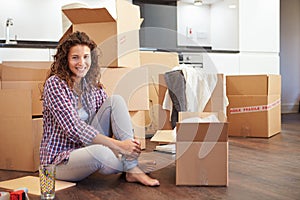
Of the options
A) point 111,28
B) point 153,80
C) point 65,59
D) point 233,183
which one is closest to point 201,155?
point 233,183

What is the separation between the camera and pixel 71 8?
8.24 ft

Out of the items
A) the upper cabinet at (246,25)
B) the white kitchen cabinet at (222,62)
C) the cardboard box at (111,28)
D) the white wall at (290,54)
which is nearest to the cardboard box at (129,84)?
the cardboard box at (111,28)

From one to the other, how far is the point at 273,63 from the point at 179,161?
3.52 meters

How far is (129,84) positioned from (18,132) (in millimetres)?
801

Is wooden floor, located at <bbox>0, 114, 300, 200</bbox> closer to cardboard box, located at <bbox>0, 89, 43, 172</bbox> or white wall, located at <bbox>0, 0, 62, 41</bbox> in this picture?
cardboard box, located at <bbox>0, 89, 43, 172</bbox>

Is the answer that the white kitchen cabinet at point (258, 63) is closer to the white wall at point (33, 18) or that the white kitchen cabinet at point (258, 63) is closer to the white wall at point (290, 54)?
the white wall at point (290, 54)

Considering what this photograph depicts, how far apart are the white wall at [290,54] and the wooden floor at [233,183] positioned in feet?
11.6

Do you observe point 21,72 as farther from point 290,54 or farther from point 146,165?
point 290,54

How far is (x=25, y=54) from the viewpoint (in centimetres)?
342

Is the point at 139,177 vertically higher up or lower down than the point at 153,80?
lower down

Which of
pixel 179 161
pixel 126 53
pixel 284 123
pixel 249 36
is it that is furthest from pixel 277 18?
pixel 179 161

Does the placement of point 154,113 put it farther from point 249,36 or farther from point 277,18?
point 277,18

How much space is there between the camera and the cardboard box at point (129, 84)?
8.54 ft

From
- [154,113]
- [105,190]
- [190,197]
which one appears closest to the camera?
[190,197]
